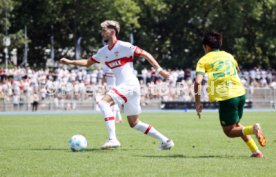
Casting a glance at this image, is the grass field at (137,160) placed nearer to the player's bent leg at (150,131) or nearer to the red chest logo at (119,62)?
the player's bent leg at (150,131)

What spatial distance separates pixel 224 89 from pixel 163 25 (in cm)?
5014

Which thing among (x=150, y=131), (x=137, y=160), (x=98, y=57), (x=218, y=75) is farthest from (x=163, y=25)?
(x=137, y=160)

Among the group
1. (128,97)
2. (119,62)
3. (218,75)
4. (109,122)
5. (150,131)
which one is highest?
(119,62)

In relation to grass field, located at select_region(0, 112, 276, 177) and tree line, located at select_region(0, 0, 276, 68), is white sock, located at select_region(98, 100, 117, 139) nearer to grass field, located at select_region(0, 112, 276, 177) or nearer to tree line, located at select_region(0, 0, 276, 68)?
grass field, located at select_region(0, 112, 276, 177)

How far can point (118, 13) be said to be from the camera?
188ft

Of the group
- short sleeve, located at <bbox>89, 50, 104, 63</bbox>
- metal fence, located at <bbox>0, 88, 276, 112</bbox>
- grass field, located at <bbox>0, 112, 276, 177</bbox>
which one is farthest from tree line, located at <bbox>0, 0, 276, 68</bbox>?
short sleeve, located at <bbox>89, 50, 104, 63</bbox>

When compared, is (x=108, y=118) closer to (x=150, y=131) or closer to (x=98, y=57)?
(x=150, y=131)

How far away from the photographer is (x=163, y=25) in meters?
61.4

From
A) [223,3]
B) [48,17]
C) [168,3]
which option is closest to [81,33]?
[48,17]

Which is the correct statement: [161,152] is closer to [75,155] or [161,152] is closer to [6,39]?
[75,155]

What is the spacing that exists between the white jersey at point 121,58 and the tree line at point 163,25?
41756 mm

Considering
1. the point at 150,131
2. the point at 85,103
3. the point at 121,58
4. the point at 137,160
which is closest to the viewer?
the point at 137,160

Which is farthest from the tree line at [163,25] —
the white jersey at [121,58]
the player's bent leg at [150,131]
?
the player's bent leg at [150,131]

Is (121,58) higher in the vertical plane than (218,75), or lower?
higher
